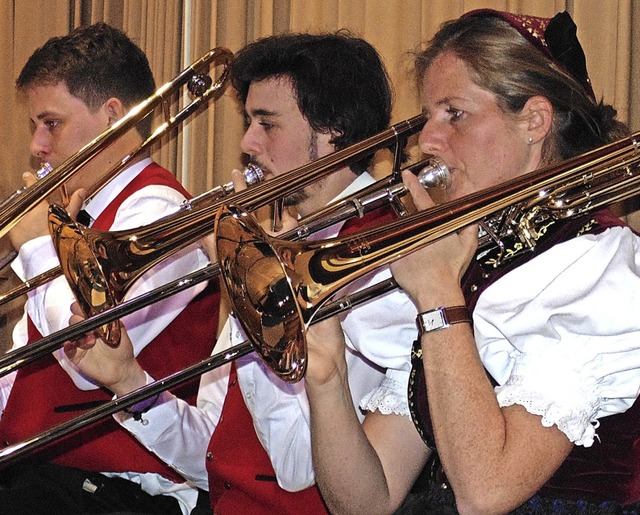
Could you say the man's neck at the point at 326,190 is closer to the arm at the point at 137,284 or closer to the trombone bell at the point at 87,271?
the arm at the point at 137,284

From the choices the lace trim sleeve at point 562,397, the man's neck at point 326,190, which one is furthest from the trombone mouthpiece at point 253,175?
the lace trim sleeve at point 562,397

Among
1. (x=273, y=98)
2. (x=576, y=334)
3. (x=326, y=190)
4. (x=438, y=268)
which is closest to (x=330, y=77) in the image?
(x=273, y=98)

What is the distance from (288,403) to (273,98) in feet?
2.38

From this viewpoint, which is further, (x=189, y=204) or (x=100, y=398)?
(x=100, y=398)

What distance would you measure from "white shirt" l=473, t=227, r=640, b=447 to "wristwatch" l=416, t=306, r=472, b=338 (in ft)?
0.27

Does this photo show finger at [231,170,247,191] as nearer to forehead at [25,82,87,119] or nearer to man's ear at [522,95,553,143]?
man's ear at [522,95,553,143]

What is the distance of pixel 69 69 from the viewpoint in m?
2.58

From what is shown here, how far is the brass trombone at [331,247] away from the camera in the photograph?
138 cm

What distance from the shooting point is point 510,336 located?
149 cm

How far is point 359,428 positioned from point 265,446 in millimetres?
262

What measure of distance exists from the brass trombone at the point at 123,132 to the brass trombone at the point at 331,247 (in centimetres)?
79

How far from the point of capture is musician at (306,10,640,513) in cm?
142

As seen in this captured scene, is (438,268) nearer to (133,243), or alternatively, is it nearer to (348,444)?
(348,444)

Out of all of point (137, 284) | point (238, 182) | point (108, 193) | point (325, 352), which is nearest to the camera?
point (325, 352)
